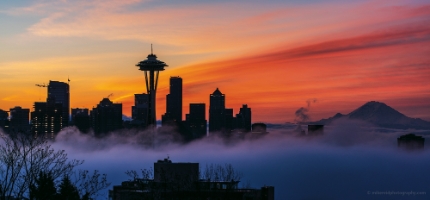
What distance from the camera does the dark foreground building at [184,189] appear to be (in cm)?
8225

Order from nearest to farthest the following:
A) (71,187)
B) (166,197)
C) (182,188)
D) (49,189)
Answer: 1. (49,189)
2. (71,187)
3. (166,197)
4. (182,188)

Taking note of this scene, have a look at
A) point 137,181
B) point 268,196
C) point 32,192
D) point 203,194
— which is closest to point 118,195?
point 137,181

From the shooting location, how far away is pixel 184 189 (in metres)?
91.1

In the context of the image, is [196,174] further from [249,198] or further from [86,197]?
[86,197]

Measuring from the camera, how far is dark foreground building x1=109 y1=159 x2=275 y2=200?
82.2 meters

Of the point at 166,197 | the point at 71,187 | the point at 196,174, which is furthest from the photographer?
the point at 196,174

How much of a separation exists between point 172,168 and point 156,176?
15.9ft

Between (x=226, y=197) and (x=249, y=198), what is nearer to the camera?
(x=226, y=197)

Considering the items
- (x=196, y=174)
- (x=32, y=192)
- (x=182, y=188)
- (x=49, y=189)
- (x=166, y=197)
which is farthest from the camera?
(x=196, y=174)

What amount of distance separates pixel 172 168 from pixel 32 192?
5925 cm

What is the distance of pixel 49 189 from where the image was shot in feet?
168

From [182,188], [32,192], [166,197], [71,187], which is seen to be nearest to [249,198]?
[182,188]

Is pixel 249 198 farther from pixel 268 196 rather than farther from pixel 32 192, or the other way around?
pixel 32 192

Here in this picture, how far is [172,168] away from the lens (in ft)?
332
